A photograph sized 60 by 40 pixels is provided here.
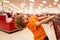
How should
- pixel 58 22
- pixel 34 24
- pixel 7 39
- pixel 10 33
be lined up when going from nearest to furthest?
pixel 58 22, pixel 34 24, pixel 7 39, pixel 10 33

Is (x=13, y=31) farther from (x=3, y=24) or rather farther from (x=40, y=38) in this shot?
(x=40, y=38)

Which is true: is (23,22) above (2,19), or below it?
above

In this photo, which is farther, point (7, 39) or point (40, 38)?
point (7, 39)

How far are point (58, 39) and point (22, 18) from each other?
0.62 m

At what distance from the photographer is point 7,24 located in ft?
22.2

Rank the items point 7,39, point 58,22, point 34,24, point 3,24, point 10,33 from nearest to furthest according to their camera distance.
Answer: point 58,22, point 34,24, point 7,39, point 10,33, point 3,24

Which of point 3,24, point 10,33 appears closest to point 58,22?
Answer: point 10,33

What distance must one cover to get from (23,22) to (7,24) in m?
4.99

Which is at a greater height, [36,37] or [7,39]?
[36,37]

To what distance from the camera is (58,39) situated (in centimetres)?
194

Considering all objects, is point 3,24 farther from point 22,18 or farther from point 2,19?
point 22,18

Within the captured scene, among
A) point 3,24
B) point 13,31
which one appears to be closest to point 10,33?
point 13,31

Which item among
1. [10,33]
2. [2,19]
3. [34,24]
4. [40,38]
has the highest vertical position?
[34,24]

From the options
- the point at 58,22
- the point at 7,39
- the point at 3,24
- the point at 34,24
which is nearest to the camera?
the point at 58,22
